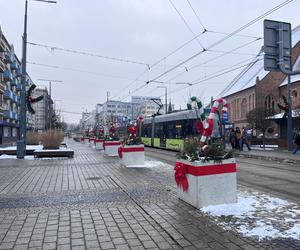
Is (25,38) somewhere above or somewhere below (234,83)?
below

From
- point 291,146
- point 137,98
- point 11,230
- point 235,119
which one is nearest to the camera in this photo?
point 11,230

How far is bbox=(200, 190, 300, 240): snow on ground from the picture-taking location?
592 cm

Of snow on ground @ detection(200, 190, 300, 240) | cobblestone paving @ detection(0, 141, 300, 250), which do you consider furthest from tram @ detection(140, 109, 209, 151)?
snow on ground @ detection(200, 190, 300, 240)

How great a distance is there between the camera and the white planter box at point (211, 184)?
765 cm

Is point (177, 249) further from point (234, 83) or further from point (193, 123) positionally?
point (234, 83)

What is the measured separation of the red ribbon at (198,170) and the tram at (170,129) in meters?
14.7

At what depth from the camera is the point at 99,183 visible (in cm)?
1141

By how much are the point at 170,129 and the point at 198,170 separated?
23.7 metres

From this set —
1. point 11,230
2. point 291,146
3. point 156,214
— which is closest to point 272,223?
point 156,214

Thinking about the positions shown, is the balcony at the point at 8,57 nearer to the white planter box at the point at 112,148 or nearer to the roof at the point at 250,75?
the roof at the point at 250,75

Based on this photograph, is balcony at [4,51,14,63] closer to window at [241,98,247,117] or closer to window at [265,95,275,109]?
window at [241,98,247,117]

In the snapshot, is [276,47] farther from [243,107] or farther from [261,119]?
[243,107]

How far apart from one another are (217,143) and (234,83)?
243 feet

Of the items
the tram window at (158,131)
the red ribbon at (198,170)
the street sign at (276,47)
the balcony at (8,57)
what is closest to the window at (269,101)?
the tram window at (158,131)
